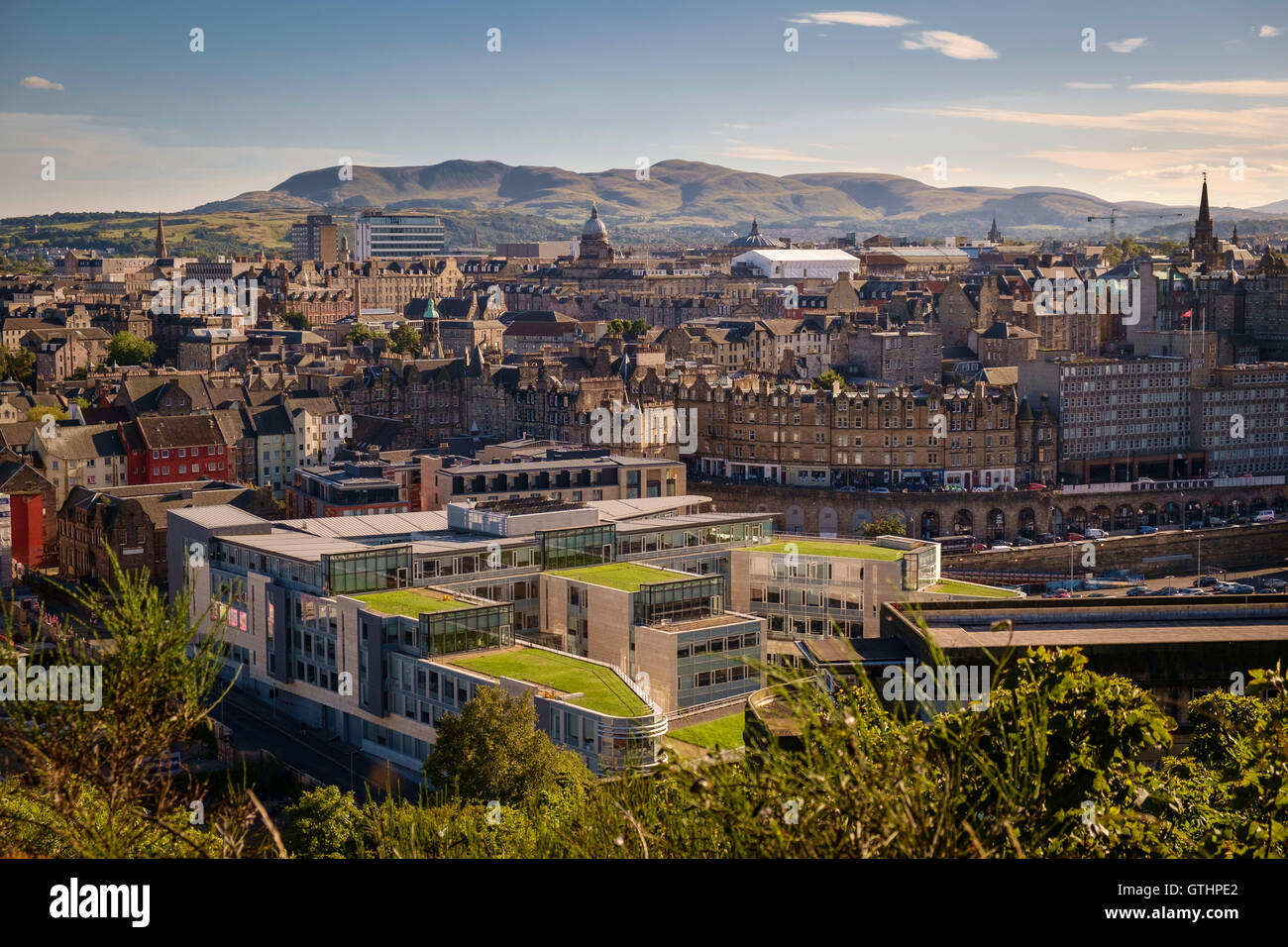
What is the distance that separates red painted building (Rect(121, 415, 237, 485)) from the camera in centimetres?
5497

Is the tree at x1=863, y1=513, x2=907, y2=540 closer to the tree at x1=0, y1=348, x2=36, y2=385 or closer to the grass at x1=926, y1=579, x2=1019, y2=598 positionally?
the grass at x1=926, y1=579, x2=1019, y2=598

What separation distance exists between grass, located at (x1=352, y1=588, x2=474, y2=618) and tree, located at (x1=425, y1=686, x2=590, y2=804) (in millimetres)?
5562

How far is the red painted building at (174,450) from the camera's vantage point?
55.0 meters

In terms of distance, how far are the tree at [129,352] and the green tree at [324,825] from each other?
71446 millimetres

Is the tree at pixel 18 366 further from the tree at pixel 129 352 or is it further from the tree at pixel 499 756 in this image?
the tree at pixel 499 756

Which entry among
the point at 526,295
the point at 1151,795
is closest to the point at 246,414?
the point at 1151,795

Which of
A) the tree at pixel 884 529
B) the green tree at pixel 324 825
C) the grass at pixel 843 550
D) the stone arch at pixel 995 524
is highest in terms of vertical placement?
the grass at pixel 843 550

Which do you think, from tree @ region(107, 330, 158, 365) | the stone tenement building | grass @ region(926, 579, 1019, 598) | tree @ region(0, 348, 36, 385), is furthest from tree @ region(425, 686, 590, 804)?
tree @ region(107, 330, 158, 365)

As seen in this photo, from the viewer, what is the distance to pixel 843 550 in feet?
119

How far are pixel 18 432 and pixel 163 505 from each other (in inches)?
479

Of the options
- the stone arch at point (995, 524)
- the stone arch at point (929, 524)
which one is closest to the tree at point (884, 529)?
the stone arch at point (929, 524)

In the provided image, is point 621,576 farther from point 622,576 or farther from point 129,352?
point 129,352

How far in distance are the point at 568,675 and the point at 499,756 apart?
4010mm
